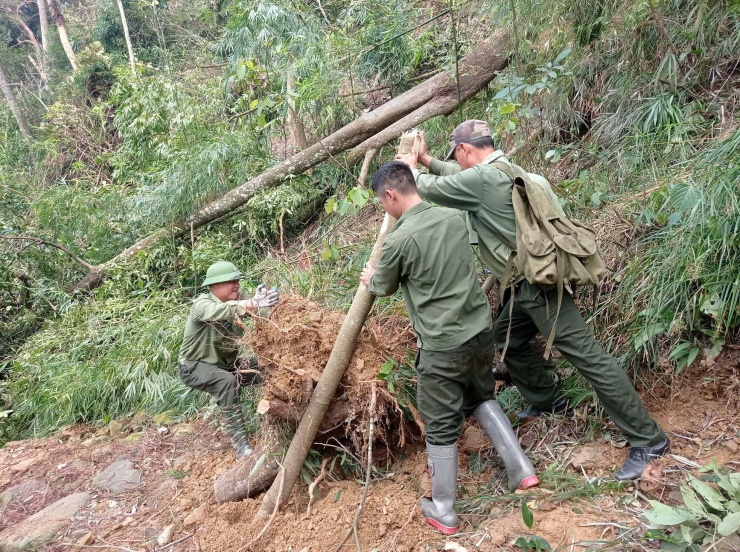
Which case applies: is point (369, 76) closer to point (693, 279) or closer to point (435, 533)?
point (693, 279)

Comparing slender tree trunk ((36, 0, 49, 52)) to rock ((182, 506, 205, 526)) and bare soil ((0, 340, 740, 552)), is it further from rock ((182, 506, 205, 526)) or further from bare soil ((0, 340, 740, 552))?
rock ((182, 506, 205, 526))

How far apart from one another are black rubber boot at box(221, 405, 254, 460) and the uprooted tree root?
14.7 inches

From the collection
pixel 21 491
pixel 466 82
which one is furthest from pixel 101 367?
pixel 466 82

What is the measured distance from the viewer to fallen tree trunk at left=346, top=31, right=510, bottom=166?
5.94 meters

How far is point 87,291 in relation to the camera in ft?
26.2

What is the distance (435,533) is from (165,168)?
753cm

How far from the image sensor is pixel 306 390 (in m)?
3.08

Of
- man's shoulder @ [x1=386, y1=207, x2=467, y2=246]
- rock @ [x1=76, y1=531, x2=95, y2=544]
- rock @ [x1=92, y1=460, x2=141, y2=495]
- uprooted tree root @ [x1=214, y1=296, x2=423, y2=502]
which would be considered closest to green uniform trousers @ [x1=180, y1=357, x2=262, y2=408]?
uprooted tree root @ [x1=214, y1=296, x2=423, y2=502]

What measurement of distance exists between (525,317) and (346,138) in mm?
4327

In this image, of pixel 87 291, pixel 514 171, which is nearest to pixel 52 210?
pixel 87 291

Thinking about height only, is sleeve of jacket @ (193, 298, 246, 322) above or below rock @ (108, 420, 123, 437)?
above

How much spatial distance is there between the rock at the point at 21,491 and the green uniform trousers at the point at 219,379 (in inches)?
68.0

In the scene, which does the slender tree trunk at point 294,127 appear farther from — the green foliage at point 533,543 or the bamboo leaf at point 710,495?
the bamboo leaf at point 710,495

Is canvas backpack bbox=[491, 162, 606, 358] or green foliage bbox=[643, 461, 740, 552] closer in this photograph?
green foliage bbox=[643, 461, 740, 552]
